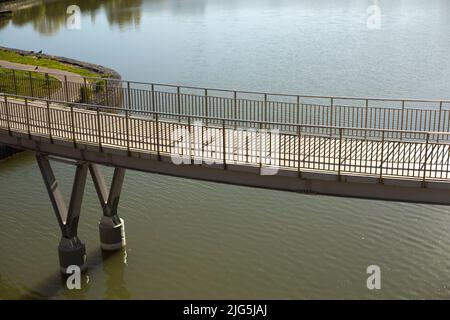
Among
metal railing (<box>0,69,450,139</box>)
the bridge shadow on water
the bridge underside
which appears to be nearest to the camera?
the bridge underside

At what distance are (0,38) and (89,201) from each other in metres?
44.2

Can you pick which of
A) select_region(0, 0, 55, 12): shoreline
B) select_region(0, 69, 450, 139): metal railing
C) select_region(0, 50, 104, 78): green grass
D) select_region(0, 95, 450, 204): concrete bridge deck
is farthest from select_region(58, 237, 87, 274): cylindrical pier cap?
select_region(0, 0, 55, 12): shoreline

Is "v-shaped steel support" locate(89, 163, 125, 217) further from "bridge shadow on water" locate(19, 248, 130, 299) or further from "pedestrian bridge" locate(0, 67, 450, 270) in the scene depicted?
"bridge shadow on water" locate(19, 248, 130, 299)

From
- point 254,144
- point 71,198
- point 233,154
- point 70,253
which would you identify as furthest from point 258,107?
point 70,253

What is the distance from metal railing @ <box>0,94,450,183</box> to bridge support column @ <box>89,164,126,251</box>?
1765 mm

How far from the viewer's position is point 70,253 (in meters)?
16.9

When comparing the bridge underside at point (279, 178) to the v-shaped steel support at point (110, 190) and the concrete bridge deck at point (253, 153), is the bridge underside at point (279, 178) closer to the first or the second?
the concrete bridge deck at point (253, 153)

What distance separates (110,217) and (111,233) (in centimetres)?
44

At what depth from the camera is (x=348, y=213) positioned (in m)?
19.7

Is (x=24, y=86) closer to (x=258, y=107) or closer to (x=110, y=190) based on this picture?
(x=110, y=190)

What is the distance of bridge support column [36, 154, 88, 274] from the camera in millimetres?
16531
